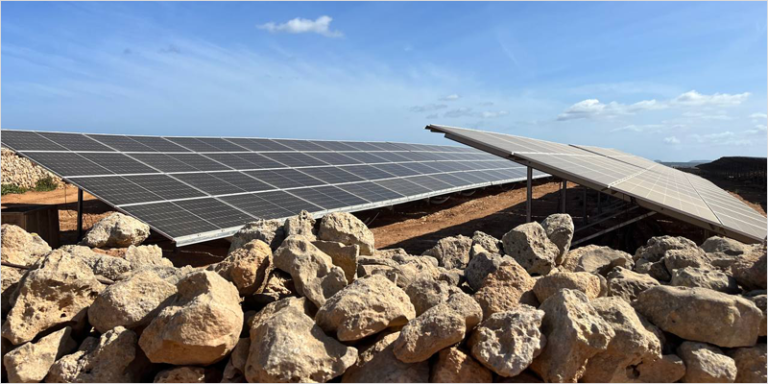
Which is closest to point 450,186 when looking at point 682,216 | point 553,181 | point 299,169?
point 299,169

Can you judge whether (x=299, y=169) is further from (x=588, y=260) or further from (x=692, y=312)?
(x=692, y=312)

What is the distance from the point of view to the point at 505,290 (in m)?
4.83

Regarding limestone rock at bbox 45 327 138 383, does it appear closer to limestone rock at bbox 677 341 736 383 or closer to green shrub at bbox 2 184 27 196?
limestone rock at bbox 677 341 736 383

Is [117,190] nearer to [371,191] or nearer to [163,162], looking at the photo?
[163,162]

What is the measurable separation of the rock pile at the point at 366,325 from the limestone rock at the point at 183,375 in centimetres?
1

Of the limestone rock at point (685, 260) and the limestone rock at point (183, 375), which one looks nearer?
the limestone rock at point (183, 375)

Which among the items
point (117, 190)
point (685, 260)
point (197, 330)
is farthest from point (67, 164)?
point (685, 260)

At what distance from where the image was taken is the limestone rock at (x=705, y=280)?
197 inches

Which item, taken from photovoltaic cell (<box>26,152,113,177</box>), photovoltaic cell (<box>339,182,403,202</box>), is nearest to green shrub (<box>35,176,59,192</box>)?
photovoltaic cell (<box>26,152,113,177</box>)

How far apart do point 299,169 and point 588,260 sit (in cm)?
1122

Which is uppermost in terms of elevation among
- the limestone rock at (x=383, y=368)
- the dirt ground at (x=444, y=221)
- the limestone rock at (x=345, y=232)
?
the limestone rock at (x=345, y=232)

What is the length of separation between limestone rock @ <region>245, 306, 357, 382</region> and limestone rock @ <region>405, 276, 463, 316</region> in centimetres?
91

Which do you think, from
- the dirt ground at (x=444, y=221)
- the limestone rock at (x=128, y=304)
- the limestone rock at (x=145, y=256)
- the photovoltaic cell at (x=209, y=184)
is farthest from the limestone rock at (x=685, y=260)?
the photovoltaic cell at (x=209, y=184)

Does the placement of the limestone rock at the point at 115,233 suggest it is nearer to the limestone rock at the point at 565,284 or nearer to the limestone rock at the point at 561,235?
the limestone rock at the point at 561,235
